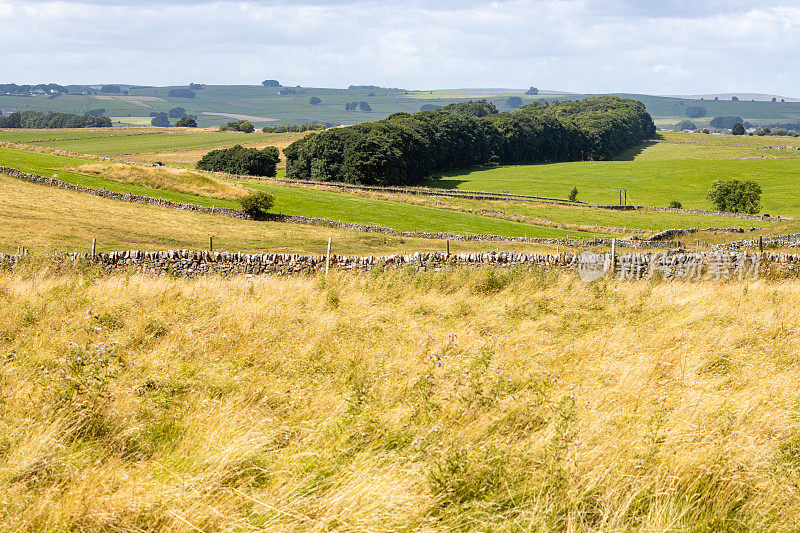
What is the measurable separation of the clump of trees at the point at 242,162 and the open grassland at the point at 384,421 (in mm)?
96192

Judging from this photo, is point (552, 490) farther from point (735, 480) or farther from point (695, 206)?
point (695, 206)

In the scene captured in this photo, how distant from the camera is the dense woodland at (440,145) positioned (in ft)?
341

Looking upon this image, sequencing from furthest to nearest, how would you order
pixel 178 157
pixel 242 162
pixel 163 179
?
1. pixel 178 157
2. pixel 242 162
3. pixel 163 179

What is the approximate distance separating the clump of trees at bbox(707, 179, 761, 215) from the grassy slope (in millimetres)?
40795

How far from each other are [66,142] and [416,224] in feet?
386

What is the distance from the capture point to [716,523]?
16.1 feet

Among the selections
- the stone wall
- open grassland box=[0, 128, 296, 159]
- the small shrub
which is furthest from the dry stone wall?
open grassland box=[0, 128, 296, 159]

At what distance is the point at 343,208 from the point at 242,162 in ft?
132

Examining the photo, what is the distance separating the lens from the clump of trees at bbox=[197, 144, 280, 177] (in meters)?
103

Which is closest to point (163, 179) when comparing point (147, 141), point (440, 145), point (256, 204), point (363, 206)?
point (256, 204)

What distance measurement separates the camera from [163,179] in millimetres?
67312

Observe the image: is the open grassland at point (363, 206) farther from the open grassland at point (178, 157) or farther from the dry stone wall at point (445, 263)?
the open grassland at point (178, 157)

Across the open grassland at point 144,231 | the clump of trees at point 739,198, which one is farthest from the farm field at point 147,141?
the clump of trees at point 739,198

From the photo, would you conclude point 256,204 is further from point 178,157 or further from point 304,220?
point 178,157
